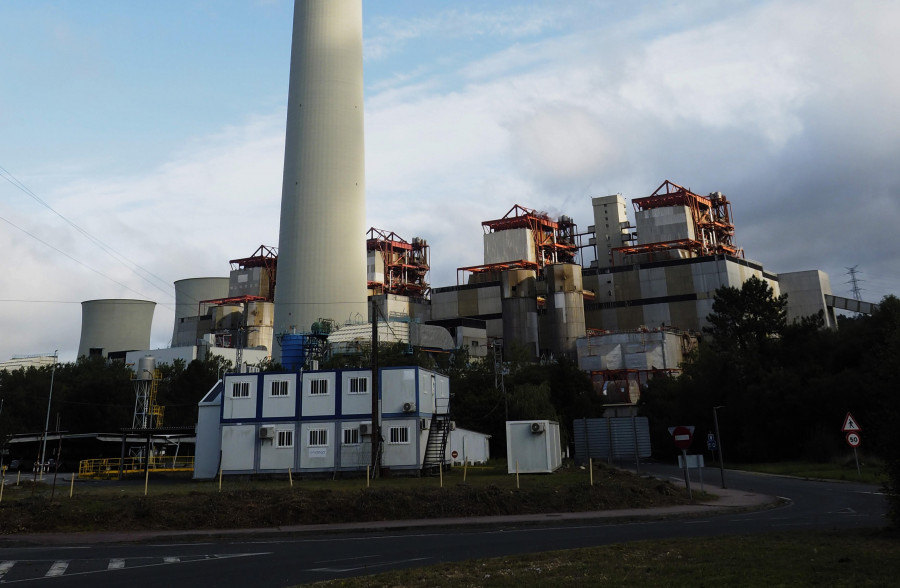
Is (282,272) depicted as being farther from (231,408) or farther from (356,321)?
(231,408)

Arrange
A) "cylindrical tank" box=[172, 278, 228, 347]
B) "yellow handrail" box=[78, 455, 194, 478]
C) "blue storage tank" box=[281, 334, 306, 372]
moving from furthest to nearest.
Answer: "cylindrical tank" box=[172, 278, 228, 347], "blue storage tank" box=[281, 334, 306, 372], "yellow handrail" box=[78, 455, 194, 478]

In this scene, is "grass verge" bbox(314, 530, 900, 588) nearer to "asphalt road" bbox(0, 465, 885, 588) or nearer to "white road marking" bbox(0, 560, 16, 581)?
"asphalt road" bbox(0, 465, 885, 588)

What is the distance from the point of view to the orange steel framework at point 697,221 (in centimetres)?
13638

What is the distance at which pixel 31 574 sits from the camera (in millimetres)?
14430

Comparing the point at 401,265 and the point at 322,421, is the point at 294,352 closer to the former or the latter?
the point at 322,421

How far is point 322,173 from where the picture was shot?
298 ft

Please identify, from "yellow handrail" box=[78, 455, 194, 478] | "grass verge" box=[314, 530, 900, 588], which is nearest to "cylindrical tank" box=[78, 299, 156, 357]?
"yellow handrail" box=[78, 455, 194, 478]

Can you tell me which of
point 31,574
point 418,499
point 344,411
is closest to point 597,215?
point 344,411

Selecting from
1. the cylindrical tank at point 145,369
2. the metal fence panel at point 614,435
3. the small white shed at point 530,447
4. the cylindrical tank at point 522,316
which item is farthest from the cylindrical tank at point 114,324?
the metal fence panel at point 614,435

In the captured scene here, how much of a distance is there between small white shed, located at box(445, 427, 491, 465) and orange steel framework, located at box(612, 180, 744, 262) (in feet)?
286

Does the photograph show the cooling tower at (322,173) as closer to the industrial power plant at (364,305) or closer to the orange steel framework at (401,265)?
the industrial power plant at (364,305)

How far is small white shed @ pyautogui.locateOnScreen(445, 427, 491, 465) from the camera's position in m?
53.2

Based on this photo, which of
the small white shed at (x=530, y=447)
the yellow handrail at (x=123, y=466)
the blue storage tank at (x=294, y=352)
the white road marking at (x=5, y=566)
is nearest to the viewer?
the white road marking at (x=5, y=566)

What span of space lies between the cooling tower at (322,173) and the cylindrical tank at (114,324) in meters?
34.5
